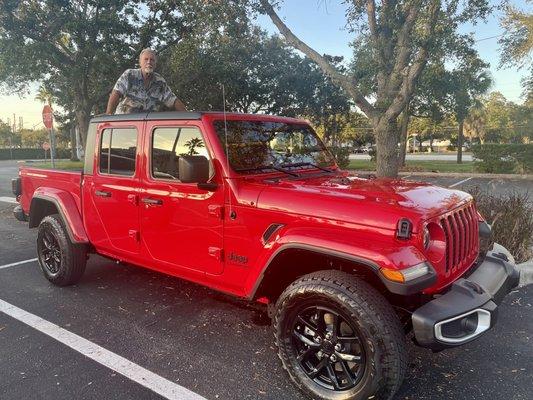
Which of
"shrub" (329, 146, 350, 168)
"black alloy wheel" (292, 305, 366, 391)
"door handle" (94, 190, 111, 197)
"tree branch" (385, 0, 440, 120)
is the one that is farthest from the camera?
"shrub" (329, 146, 350, 168)

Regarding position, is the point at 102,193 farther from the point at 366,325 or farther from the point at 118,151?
the point at 366,325

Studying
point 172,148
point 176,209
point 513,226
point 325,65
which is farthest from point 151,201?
point 325,65

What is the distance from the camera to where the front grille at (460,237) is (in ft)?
8.82

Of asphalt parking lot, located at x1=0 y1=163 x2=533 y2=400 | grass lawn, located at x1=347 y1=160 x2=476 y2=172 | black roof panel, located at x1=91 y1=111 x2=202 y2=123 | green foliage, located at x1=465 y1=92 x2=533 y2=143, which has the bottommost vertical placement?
asphalt parking lot, located at x1=0 y1=163 x2=533 y2=400

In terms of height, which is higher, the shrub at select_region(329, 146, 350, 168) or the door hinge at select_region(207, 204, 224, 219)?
the shrub at select_region(329, 146, 350, 168)

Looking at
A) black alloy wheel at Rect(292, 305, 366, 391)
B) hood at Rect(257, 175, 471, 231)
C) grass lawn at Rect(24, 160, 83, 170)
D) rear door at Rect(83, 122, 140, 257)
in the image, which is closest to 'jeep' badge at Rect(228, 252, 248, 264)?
hood at Rect(257, 175, 471, 231)

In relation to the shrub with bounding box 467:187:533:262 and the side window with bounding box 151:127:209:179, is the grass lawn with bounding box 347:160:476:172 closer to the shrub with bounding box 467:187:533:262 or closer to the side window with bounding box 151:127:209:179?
the shrub with bounding box 467:187:533:262

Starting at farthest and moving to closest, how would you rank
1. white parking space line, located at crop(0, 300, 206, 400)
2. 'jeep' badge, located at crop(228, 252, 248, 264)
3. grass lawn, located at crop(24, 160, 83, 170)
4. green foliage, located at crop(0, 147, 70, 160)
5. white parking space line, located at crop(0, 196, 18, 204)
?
green foliage, located at crop(0, 147, 70, 160) < white parking space line, located at crop(0, 196, 18, 204) < grass lawn, located at crop(24, 160, 83, 170) < 'jeep' badge, located at crop(228, 252, 248, 264) < white parking space line, located at crop(0, 300, 206, 400)

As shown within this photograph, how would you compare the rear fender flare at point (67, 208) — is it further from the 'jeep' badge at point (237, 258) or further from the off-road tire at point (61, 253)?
the 'jeep' badge at point (237, 258)

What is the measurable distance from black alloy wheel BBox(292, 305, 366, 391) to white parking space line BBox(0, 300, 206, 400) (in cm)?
74

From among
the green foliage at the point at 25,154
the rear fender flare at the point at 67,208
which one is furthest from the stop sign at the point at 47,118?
the green foliage at the point at 25,154

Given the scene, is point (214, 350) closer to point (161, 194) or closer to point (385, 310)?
point (161, 194)

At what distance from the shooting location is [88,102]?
50.6 feet

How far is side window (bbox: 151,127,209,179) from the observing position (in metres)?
3.39
